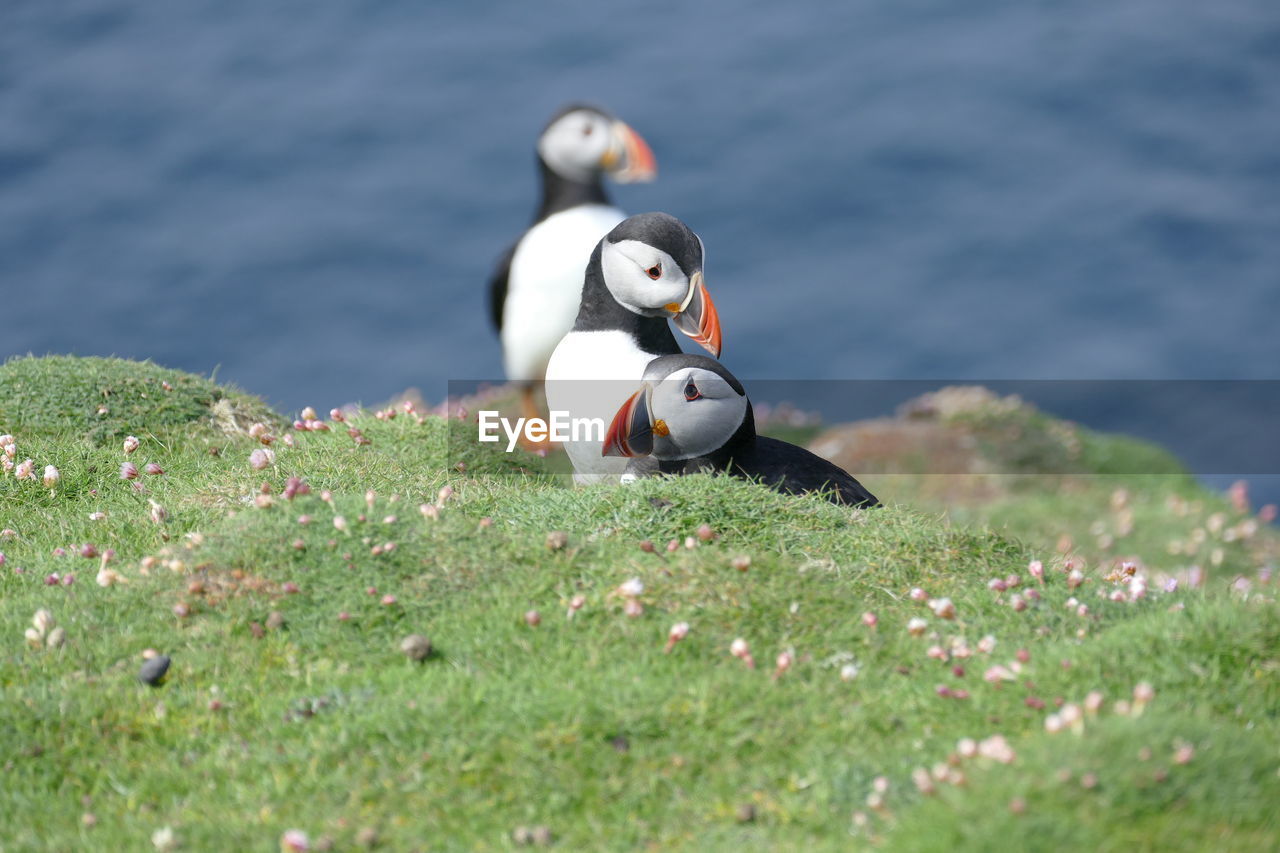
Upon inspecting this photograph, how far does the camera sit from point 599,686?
5.04 metres

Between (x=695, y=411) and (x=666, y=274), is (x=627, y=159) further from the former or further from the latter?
(x=695, y=411)

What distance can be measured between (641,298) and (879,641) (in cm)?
255

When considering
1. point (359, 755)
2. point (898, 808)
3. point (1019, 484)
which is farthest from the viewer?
point (1019, 484)

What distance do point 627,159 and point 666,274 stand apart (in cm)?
525

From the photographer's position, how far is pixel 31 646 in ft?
18.2

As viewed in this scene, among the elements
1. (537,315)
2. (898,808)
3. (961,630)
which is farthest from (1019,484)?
(898,808)

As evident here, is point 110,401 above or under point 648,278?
under

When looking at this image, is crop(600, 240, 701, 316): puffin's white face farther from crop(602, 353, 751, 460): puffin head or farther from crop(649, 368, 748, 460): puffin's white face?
crop(649, 368, 748, 460): puffin's white face

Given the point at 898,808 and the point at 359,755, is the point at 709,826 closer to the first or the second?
the point at 898,808

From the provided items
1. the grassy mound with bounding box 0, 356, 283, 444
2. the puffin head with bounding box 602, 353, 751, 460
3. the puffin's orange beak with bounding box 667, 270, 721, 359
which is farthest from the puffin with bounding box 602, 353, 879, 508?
the grassy mound with bounding box 0, 356, 283, 444

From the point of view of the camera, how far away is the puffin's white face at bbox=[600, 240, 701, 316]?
7.29 metres

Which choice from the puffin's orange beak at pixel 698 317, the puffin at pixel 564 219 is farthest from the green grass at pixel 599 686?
the puffin at pixel 564 219

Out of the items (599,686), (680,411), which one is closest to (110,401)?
(680,411)

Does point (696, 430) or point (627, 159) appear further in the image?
point (627, 159)
